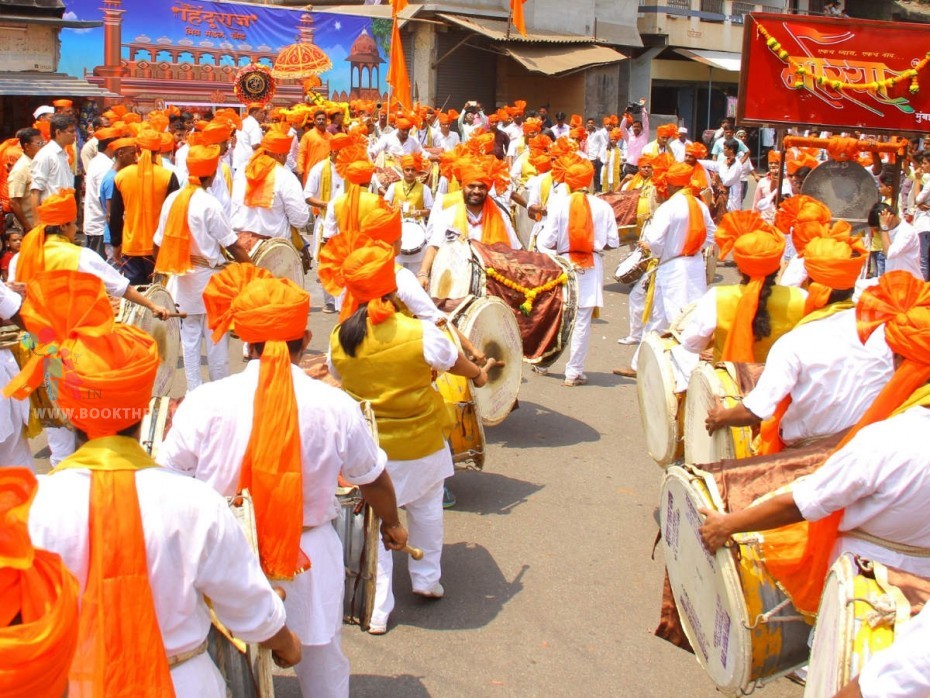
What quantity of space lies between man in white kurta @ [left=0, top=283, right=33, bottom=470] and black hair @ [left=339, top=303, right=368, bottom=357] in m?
1.50

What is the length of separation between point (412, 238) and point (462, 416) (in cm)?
365

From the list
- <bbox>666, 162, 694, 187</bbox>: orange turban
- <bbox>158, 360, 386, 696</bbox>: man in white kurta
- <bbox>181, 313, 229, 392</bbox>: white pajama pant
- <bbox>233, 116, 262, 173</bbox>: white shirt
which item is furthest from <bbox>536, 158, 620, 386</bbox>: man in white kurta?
<bbox>233, 116, 262, 173</bbox>: white shirt

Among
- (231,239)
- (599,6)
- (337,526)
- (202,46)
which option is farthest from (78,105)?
(599,6)

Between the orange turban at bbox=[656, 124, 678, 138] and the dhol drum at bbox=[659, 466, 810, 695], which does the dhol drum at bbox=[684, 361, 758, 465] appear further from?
the orange turban at bbox=[656, 124, 678, 138]

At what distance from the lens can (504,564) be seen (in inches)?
224

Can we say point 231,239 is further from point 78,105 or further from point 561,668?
point 78,105

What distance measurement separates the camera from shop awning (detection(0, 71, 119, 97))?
15414 millimetres

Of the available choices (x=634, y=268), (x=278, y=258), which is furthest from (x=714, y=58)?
(x=278, y=258)

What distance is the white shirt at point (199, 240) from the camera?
25.2ft

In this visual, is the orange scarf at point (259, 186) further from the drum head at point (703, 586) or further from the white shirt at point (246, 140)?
the drum head at point (703, 586)

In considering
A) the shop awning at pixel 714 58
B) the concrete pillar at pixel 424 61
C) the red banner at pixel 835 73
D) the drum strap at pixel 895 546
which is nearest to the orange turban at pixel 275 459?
the drum strap at pixel 895 546

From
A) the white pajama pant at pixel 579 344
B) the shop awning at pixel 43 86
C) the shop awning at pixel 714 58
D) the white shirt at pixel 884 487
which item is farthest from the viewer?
the shop awning at pixel 714 58

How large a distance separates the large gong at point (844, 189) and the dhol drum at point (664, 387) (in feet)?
16.9

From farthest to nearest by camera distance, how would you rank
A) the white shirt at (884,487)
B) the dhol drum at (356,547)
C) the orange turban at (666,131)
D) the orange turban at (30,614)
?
the orange turban at (666,131), the dhol drum at (356,547), the white shirt at (884,487), the orange turban at (30,614)
